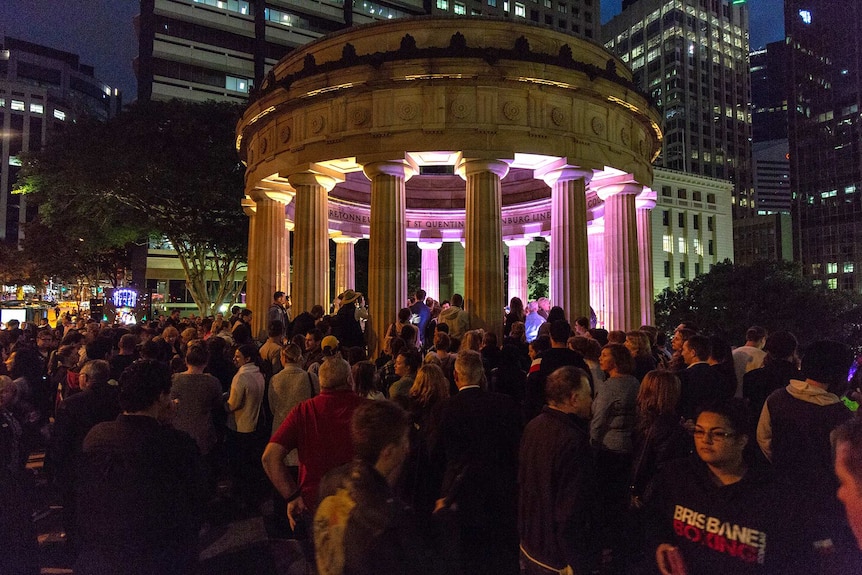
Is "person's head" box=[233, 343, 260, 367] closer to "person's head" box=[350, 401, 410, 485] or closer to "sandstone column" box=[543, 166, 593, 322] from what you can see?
"person's head" box=[350, 401, 410, 485]

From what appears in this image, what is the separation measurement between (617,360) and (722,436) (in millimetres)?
2930

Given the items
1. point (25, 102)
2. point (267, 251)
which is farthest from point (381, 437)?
point (25, 102)

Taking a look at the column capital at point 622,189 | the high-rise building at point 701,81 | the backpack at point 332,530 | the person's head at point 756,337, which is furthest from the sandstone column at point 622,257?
the high-rise building at point 701,81

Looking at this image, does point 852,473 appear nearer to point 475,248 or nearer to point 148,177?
point 475,248

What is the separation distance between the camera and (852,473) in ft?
9.62

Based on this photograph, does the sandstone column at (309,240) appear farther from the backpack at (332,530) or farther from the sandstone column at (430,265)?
the backpack at (332,530)

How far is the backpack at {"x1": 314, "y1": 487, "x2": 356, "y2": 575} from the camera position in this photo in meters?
2.75

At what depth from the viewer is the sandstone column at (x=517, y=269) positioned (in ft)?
98.4

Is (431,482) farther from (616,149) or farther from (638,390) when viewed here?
(616,149)

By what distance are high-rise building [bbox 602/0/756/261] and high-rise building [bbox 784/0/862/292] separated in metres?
11.2

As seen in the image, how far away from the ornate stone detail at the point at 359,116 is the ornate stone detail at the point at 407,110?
1156 mm

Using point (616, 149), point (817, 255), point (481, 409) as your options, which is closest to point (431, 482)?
point (481, 409)

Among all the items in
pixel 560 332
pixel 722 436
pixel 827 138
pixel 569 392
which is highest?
pixel 827 138

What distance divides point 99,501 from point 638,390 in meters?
5.27
